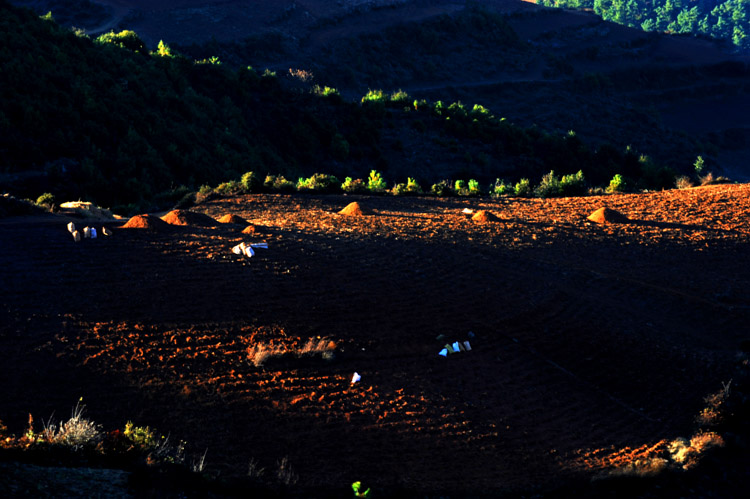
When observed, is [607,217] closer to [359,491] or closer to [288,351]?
[288,351]

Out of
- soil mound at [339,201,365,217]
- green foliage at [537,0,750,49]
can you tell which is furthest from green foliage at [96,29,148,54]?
green foliage at [537,0,750,49]

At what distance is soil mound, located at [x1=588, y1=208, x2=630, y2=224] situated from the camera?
1948 cm

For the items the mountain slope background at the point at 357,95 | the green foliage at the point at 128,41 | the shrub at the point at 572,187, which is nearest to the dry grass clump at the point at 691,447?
the shrub at the point at 572,187

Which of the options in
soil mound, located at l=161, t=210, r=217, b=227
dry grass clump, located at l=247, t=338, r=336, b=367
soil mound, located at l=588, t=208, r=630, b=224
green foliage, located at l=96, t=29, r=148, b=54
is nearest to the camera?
dry grass clump, located at l=247, t=338, r=336, b=367

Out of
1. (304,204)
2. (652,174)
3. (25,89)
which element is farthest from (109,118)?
(652,174)

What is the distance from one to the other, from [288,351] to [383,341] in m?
1.72

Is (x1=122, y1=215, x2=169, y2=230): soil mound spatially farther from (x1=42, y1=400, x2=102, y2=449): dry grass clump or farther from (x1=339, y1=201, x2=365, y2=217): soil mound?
(x1=42, y1=400, x2=102, y2=449): dry grass clump

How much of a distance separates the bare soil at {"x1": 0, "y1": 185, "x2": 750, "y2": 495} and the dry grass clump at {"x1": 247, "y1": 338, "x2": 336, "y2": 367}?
0.14 metres

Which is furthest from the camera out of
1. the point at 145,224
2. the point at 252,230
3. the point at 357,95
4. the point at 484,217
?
the point at 357,95

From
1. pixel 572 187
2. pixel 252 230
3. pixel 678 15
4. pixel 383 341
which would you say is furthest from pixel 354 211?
pixel 678 15

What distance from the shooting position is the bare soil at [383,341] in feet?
30.7

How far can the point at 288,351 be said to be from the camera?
11.1 meters

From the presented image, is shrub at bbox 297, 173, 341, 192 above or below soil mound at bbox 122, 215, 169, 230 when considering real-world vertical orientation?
above

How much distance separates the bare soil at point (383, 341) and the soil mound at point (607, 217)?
Result: 5.98ft
